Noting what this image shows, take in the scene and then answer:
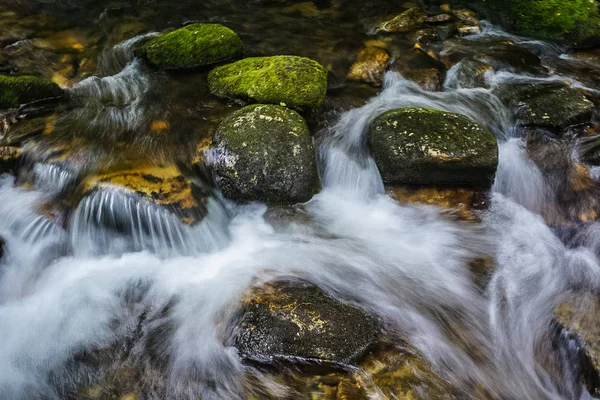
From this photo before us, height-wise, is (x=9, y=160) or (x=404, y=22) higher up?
(x=404, y=22)

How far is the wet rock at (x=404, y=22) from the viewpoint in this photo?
8.56 metres

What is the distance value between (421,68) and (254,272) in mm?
5043

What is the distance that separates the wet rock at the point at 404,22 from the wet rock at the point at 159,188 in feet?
18.6

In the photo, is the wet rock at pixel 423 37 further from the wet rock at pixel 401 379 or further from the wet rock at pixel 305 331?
the wet rock at pixel 401 379

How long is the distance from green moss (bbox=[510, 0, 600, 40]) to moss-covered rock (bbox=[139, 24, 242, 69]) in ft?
20.1

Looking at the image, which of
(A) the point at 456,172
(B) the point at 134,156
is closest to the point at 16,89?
(B) the point at 134,156

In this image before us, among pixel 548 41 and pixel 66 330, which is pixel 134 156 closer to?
pixel 66 330

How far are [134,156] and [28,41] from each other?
168 inches

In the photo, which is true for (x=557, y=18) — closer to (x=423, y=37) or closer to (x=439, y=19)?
(x=439, y=19)

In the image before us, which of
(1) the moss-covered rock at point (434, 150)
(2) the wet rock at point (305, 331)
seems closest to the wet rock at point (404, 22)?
(1) the moss-covered rock at point (434, 150)

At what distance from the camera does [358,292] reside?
170 inches

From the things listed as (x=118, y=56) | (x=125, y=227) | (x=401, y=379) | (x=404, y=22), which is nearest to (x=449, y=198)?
(x=401, y=379)

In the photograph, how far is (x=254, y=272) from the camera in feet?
14.6

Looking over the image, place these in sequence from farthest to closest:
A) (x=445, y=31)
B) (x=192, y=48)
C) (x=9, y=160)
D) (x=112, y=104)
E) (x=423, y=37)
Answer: (x=445, y=31) < (x=423, y=37) < (x=192, y=48) < (x=112, y=104) < (x=9, y=160)
